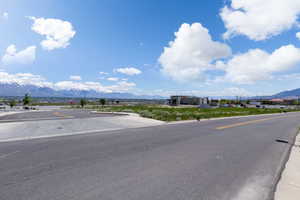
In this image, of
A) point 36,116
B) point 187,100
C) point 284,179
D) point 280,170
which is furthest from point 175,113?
point 187,100

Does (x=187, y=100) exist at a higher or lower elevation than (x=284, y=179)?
higher

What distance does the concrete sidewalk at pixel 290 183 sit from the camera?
326cm

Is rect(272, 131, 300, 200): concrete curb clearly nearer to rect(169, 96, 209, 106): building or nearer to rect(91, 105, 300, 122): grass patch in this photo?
rect(91, 105, 300, 122): grass patch

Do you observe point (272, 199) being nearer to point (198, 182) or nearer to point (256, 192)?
point (256, 192)

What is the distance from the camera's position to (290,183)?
3.81 m

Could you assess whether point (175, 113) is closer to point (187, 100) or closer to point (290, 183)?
point (290, 183)

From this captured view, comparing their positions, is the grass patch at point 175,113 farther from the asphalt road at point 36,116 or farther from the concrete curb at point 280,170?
the concrete curb at point 280,170

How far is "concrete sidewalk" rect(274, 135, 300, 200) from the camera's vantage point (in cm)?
326

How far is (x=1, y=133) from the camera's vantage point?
8922mm

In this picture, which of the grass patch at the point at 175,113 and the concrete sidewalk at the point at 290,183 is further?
the grass patch at the point at 175,113

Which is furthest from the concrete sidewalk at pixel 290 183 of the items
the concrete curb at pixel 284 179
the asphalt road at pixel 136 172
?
the asphalt road at pixel 136 172

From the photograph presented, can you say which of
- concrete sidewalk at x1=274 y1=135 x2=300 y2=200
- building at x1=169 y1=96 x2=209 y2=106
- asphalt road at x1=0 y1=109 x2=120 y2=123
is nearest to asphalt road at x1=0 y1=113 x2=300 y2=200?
concrete sidewalk at x1=274 y1=135 x2=300 y2=200

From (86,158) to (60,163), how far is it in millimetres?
774

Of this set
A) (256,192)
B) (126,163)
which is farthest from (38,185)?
(256,192)
